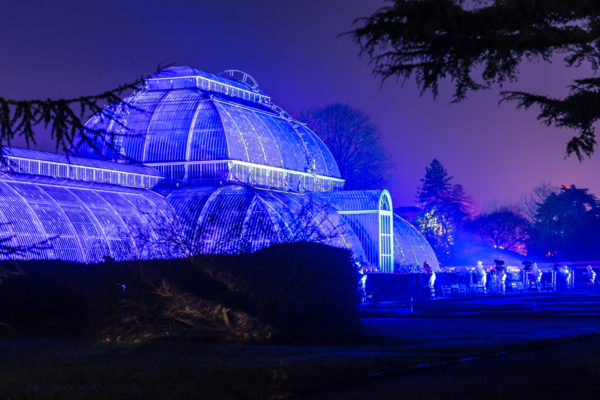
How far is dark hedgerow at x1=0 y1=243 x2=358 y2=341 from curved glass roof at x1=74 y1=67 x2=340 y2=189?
26737mm

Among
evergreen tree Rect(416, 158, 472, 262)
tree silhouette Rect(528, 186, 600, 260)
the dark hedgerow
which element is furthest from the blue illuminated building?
evergreen tree Rect(416, 158, 472, 262)

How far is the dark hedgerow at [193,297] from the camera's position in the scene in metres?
22.9

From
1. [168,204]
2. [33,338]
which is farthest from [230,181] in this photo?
[33,338]

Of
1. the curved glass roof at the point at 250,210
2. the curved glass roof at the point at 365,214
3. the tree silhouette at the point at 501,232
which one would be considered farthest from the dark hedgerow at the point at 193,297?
the tree silhouette at the point at 501,232

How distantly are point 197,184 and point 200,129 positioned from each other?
3571mm

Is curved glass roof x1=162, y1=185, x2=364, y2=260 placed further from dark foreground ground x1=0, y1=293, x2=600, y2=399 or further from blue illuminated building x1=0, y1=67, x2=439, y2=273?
dark foreground ground x1=0, y1=293, x2=600, y2=399

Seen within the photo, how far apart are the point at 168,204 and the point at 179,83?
12671mm

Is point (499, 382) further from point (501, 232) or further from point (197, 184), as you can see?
point (501, 232)

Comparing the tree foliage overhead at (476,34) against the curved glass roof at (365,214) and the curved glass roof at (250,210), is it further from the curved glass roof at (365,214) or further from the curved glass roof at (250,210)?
the curved glass roof at (365,214)

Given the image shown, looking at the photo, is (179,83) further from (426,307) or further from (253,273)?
(253,273)

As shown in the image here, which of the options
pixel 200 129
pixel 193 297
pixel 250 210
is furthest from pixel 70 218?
pixel 193 297

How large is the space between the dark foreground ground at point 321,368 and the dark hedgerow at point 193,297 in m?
1.26

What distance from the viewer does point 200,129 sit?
2229 inches

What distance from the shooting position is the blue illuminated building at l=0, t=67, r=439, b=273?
4344 cm
